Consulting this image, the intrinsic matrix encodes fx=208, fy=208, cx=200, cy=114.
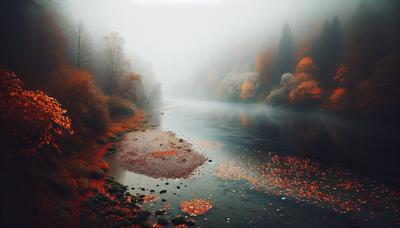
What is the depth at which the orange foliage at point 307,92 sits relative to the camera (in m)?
66.7

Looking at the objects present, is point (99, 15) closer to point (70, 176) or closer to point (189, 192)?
point (70, 176)

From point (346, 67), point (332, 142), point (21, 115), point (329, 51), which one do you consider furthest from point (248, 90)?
point (21, 115)

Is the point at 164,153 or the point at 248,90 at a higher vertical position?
the point at 248,90

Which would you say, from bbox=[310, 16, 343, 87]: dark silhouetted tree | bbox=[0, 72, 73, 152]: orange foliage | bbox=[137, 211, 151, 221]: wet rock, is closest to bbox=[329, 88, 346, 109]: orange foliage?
bbox=[310, 16, 343, 87]: dark silhouetted tree

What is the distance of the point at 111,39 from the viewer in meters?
57.6

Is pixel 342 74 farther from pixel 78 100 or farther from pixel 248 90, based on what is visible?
pixel 78 100

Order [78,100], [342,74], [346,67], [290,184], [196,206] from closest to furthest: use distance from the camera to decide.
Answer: [196,206]
[290,184]
[78,100]
[346,67]
[342,74]

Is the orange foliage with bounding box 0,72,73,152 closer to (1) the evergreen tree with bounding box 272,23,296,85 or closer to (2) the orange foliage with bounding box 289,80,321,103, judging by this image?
(2) the orange foliage with bounding box 289,80,321,103

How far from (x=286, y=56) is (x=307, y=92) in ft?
89.9

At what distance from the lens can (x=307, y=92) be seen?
67.5 meters

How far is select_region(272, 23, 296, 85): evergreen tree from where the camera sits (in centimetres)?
8756

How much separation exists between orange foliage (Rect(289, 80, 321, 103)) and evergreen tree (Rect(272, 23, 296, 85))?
64.2 ft

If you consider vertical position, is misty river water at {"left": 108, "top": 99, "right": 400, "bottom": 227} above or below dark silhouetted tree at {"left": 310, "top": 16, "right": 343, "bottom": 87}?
below

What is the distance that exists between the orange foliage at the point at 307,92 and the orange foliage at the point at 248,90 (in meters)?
32.6
